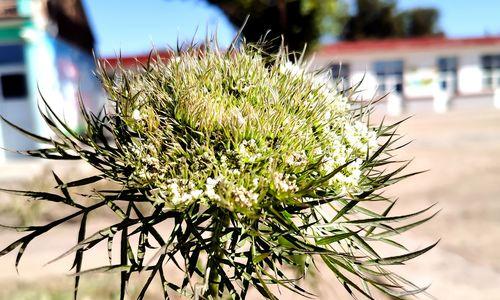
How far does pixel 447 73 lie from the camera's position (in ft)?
85.0

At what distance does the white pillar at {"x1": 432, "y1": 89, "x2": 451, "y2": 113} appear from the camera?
86.5 feet

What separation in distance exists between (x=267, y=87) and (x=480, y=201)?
7450 mm

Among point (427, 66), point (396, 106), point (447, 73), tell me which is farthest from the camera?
point (396, 106)

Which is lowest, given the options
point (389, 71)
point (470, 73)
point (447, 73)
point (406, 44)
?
point (470, 73)

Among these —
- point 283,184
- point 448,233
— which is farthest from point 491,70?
point 283,184

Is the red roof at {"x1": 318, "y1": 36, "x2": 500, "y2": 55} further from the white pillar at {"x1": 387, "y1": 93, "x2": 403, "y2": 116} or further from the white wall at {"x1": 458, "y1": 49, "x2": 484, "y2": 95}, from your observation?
the white pillar at {"x1": 387, "y1": 93, "x2": 403, "y2": 116}

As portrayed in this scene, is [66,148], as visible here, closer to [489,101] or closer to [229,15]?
[229,15]

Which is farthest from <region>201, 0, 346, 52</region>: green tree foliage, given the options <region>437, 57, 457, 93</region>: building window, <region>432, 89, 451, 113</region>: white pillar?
<region>432, 89, 451, 113</region>: white pillar

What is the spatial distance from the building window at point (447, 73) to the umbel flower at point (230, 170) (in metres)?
26.3

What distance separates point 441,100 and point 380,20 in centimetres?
2153

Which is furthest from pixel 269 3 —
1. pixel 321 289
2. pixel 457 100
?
pixel 457 100

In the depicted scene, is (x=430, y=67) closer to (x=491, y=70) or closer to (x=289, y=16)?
(x=491, y=70)

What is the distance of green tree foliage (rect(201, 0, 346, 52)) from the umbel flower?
9.65 metres

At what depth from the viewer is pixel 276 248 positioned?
1371mm
